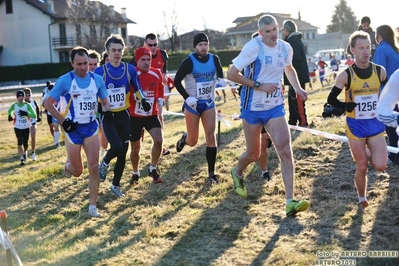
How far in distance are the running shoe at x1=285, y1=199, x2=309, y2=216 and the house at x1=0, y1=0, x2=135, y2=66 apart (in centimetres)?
5478

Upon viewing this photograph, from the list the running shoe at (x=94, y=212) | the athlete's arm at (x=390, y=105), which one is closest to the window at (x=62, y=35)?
the running shoe at (x=94, y=212)

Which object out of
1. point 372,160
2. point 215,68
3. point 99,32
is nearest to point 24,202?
point 215,68

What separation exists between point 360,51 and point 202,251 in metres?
2.64

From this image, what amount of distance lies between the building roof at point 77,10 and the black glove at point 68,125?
177 feet

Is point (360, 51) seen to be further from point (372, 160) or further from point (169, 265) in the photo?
point (169, 265)

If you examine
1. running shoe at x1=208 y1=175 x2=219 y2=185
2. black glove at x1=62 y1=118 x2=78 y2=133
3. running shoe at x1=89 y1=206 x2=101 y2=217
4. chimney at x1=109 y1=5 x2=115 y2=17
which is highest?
chimney at x1=109 y1=5 x2=115 y2=17

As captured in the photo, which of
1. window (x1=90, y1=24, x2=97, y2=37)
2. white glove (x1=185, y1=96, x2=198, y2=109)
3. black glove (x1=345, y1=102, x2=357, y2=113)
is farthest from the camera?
window (x1=90, y1=24, x2=97, y2=37)

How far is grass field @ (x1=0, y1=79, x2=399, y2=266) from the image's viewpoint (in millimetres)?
5637

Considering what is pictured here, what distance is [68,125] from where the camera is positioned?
23.3 ft

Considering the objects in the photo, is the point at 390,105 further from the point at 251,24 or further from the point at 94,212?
the point at 251,24

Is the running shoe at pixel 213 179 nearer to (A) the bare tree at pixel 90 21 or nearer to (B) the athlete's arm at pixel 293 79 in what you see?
(B) the athlete's arm at pixel 293 79

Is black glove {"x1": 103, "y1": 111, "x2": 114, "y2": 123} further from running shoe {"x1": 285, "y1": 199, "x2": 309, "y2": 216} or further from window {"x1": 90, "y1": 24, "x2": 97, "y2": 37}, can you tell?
window {"x1": 90, "y1": 24, "x2": 97, "y2": 37}

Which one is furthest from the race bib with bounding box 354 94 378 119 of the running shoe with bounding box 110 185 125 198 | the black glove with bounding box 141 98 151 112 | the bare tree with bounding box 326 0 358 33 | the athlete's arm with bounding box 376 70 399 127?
the bare tree with bounding box 326 0 358 33

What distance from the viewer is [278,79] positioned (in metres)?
6.71
